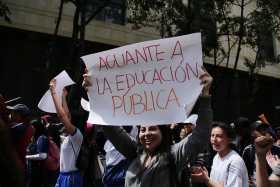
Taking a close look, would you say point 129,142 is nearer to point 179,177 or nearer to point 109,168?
point 179,177

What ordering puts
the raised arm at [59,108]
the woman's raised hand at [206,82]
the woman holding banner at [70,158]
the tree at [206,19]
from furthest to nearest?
the tree at [206,19] < the woman holding banner at [70,158] < the raised arm at [59,108] < the woman's raised hand at [206,82]

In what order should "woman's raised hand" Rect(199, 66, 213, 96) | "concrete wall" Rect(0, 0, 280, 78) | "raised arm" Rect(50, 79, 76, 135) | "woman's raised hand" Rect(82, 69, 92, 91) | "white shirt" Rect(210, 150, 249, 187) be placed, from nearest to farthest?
"woman's raised hand" Rect(199, 66, 213, 96)
"woman's raised hand" Rect(82, 69, 92, 91)
"white shirt" Rect(210, 150, 249, 187)
"raised arm" Rect(50, 79, 76, 135)
"concrete wall" Rect(0, 0, 280, 78)

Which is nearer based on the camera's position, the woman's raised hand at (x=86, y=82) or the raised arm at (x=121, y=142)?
the raised arm at (x=121, y=142)

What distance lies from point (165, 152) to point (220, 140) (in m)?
1.24

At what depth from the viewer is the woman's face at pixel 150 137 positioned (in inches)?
123

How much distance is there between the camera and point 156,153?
10.2 ft

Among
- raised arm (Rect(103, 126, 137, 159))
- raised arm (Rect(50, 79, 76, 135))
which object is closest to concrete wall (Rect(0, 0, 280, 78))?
raised arm (Rect(50, 79, 76, 135))

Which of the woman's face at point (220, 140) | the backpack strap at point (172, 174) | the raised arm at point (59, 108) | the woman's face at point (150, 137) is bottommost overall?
the backpack strap at point (172, 174)

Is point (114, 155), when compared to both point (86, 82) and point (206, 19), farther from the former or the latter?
point (206, 19)

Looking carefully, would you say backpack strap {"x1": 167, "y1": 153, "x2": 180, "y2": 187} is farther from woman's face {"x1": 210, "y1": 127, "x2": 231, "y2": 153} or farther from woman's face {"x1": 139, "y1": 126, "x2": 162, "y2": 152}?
woman's face {"x1": 210, "y1": 127, "x2": 231, "y2": 153}

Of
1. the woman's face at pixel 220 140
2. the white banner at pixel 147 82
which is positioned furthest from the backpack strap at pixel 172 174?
the woman's face at pixel 220 140

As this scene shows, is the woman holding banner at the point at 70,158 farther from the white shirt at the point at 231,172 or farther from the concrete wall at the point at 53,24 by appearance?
the concrete wall at the point at 53,24

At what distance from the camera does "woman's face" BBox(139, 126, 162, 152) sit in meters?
3.12

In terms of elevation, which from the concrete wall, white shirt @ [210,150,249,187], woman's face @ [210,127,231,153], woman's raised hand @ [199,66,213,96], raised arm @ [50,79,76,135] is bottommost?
white shirt @ [210,150,249,187]
